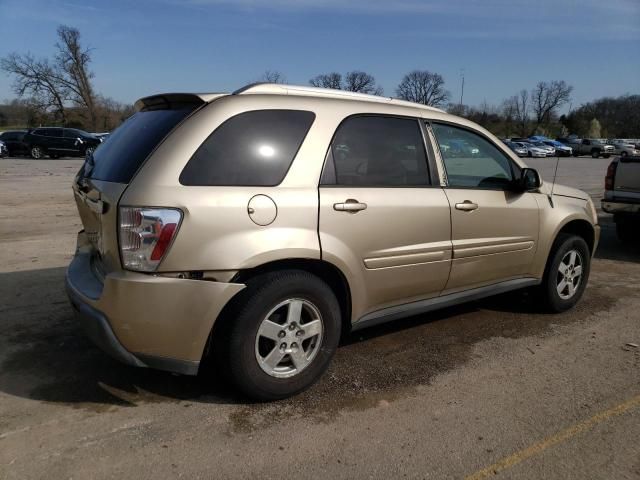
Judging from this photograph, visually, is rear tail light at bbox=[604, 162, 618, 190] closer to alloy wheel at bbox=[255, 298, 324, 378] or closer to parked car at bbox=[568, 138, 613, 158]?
alloy wheel at bbox=[255, 298, 324, 378]

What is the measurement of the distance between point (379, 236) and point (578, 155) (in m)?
56.4

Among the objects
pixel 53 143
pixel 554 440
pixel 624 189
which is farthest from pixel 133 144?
pixel 53 143

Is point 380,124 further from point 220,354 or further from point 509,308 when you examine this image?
point 509,308

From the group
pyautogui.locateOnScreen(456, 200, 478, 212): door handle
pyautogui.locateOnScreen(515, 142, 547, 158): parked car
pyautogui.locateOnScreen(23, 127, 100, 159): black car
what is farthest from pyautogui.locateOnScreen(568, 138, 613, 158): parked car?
pyautogui.locateOnScreen(456, 200, 478, 212): door handle

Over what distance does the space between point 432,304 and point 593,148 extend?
174 feet

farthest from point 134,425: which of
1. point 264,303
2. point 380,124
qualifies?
point 380,124

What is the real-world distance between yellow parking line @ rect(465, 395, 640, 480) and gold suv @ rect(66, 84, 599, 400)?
3.64ft

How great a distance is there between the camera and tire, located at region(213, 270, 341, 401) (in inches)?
111

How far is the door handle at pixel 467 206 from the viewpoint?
375 centimetres

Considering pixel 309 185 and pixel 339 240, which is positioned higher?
pixel 309 185

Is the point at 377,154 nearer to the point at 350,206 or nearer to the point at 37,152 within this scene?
the point at 350,206

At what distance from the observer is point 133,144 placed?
305 centimetres

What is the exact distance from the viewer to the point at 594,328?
446 centimetres

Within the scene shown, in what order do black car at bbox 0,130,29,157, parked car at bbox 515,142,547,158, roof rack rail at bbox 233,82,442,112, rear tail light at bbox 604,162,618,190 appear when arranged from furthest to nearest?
parked car at bbox 515,142,547,158, black car at bbox 0,130,29,157, rear tail light at bbox 604,162,618,190, roof rack rail at bbox 233,82,442,112
